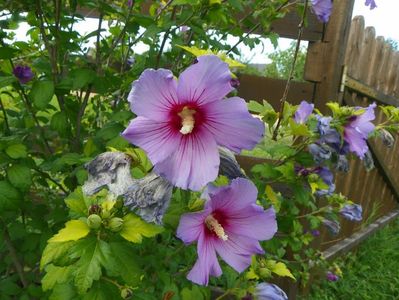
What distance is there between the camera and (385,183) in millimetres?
4828

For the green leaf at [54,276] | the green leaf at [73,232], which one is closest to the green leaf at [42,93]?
the green leaf at [54,276]

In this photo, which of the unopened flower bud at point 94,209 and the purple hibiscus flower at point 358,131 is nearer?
the unopened flower bud at point 94,209

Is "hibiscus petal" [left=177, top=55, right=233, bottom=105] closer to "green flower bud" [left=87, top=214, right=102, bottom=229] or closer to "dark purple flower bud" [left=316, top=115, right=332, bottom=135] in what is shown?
"green flower bud" [left=87, top=214, right=102, bottom=229]

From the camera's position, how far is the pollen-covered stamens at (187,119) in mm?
776

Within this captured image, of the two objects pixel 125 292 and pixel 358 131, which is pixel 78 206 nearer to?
pixel 125 292

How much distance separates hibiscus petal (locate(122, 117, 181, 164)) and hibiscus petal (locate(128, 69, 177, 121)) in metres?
0.02

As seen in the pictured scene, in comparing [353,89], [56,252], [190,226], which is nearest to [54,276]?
[56,252]

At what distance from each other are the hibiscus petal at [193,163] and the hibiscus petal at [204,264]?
0.15 meters

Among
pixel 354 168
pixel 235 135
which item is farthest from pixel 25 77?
pixel 354 168

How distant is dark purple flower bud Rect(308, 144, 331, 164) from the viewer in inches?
51.3

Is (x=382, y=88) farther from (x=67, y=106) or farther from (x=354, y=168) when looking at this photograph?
(x=67, y=106)

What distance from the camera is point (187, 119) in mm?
792

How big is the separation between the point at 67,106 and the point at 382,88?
10.4ft

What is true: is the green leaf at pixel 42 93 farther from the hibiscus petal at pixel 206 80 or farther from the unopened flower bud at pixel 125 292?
the hibiscus petal at pixel 206 80
